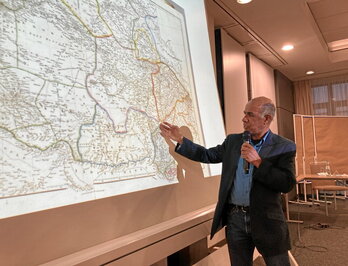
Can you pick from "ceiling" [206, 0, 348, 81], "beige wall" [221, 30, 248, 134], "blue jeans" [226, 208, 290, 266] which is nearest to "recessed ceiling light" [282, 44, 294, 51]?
"ceiling" [206, 0, 348, 81]

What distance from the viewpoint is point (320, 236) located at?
3684mm

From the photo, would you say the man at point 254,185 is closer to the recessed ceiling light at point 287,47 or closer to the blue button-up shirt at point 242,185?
the blue button-up shirt at point 242,185

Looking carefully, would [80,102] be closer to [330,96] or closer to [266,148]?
[266,148]

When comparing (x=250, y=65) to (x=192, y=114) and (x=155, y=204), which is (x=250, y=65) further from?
(x=155, y=204)

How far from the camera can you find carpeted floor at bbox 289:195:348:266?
9.62ft

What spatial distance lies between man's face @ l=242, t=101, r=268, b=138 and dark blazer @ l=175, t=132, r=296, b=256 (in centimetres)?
6

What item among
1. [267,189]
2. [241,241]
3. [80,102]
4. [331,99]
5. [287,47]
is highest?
[287,47]

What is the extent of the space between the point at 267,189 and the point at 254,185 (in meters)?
0.07

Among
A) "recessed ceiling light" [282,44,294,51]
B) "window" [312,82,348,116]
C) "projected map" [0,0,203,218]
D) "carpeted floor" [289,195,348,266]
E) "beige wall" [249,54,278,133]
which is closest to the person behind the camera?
"projected map" [0,0,203,218]

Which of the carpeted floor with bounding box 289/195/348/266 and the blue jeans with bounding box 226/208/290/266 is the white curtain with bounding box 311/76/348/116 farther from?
the blue jeans with bounding box 226/208/290/266

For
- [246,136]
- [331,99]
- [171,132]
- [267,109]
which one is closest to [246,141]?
[246,136]

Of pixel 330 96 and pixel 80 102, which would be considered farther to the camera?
pixel 330 96

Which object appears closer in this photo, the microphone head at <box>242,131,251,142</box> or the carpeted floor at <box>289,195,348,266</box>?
the microphone head at <box>242,131,251,142</box>

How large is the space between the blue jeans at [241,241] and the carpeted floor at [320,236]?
1.74 m
